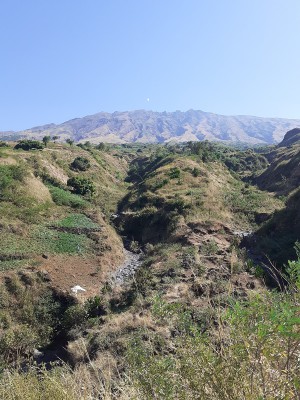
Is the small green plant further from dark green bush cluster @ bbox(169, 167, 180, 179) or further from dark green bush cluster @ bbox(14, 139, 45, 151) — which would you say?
dark green bush cluster @ bbox(14, 139, 45, 151)

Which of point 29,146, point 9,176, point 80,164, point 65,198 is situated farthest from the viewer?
point 29,146

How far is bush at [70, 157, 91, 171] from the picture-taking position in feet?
155

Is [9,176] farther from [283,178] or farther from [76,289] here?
[283,178]

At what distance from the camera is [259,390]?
2691mm

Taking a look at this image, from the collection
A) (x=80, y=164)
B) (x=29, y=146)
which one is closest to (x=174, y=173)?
(x=80, y=164)

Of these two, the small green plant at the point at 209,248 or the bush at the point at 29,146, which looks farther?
the bush at the point at 29,146

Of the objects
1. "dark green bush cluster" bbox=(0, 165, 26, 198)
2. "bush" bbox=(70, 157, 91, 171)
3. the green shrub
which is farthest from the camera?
"bush" bbox=(70, 157, 91, 171)

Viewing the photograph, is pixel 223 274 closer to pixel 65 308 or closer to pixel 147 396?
pixel 65 308

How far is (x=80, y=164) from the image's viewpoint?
4788 centimetres

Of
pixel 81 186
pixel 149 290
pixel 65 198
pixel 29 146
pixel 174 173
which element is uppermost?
pixel 29 146

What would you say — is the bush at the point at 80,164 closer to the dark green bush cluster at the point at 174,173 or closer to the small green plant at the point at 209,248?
the dark green bush cluster at the point at 174,173

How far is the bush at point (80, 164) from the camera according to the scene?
4731 centimetres

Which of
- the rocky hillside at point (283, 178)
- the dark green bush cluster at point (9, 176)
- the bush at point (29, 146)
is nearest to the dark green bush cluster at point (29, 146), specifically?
the bush at point (29, 146)

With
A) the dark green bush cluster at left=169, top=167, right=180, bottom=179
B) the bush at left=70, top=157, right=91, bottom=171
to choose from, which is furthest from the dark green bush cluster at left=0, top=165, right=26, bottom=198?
the dark green bush cluster at left=169, top=167, right=180, bottom=179
